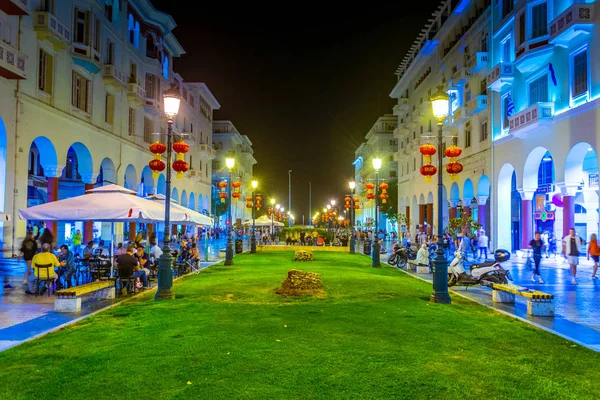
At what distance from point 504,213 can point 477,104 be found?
7636 mm

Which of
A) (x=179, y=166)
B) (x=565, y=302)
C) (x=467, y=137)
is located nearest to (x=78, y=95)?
(x=179, y=166)

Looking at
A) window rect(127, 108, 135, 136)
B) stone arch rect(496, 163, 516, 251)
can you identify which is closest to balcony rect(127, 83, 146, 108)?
window rect(127, 108, 135, 136)

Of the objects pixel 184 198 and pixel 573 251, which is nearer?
pixel 573 251

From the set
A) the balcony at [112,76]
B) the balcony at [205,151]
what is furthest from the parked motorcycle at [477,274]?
the balcony at [205,151]

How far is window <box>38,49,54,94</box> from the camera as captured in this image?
22266 millimetres

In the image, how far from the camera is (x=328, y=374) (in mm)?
5859

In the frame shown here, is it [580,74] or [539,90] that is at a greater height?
[539,90]

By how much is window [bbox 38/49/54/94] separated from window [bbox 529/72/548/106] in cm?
2353

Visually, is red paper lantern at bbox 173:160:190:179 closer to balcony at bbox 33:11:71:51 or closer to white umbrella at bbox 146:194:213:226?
white umbrella at bbox 146:194:213:226

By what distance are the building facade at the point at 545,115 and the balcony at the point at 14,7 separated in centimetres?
2196

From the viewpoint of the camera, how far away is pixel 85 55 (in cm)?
2495

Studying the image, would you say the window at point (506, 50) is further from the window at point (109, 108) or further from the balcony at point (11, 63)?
the balcony at point (11, 63)

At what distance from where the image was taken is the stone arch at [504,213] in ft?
91.2

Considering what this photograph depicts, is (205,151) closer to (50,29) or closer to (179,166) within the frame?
(50,29)
